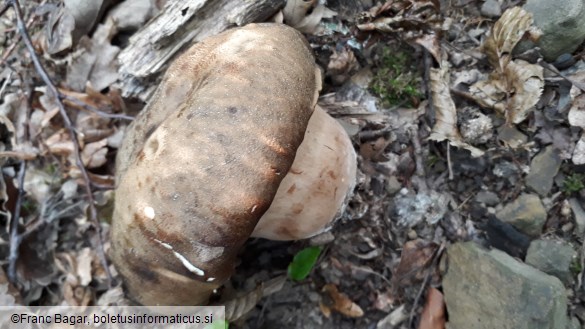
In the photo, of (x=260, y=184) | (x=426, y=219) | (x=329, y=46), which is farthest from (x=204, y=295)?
(x=329, y=46)

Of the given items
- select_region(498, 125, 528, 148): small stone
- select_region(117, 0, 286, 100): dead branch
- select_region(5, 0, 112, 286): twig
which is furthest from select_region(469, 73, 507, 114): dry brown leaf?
select_region(5, 0, 112, 286): twig

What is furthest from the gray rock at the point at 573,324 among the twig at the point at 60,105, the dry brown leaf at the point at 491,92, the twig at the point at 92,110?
the twig at the point at 92,110

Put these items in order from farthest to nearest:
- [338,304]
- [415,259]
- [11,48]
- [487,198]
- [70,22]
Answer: [11,48] → [70,22] → [338,304] → [415,259] → [487,198]

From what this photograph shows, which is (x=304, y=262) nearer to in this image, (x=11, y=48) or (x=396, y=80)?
(x=396, y=80)

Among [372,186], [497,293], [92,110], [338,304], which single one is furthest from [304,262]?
[92,110]

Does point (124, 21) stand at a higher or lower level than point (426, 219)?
higher

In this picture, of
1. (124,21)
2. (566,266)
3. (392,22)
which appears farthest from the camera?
(124,21)

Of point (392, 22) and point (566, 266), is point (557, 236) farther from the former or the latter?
point (392, 22)
